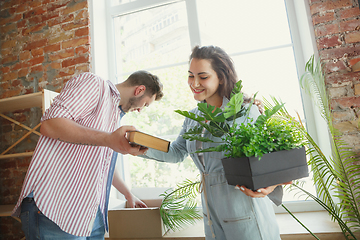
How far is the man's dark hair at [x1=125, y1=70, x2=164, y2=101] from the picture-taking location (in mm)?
1404

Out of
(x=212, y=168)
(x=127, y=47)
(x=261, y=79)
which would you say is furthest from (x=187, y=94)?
(x=212, y=168)

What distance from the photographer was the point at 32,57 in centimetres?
226

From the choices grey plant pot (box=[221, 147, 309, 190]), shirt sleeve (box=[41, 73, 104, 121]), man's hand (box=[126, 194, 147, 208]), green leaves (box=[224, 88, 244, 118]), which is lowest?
man's hand (box=[126, 194, 147, 208])

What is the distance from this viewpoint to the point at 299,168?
0.83 m

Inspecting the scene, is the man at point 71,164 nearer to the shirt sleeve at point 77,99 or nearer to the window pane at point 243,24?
the shirt sleeve at point 77,99

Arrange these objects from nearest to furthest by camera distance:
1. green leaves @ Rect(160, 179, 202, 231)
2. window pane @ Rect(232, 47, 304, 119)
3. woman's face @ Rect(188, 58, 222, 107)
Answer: woman's face @ Rect(188, 58, 222, 107) → green leaves @ Rect(160, 179, 202, 231) → window pane @ Rect(232, 47, 304, 119)

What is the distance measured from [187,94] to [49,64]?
134cm

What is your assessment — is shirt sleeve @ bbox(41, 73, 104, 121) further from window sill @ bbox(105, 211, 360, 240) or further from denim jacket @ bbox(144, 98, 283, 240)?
window sill @ bbox(105, 211, 360, 240)

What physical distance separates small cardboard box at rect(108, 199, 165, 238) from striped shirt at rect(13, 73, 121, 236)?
445 mm

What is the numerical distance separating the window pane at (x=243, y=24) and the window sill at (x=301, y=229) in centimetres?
142

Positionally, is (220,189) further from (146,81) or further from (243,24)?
(243,24)

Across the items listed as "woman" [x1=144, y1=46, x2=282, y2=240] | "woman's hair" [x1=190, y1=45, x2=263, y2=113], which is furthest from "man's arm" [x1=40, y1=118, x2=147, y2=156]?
"woman's hair" [x1=190, y1=45, x2=263, y2=113]

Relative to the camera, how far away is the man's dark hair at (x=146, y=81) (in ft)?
4.61

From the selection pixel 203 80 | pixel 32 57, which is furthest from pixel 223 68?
pixel 32 57
